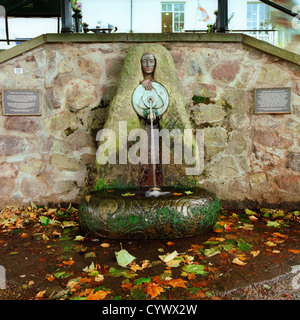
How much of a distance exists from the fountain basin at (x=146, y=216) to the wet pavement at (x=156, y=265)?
0.08 meters

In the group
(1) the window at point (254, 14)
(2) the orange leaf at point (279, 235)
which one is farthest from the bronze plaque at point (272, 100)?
(1) the window at point (254, 14)

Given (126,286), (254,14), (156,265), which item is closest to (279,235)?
(156,265)

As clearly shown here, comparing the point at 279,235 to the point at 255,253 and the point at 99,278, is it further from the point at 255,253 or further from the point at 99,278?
the point at 99,278

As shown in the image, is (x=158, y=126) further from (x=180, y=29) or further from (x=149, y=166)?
(x=180, y=29)

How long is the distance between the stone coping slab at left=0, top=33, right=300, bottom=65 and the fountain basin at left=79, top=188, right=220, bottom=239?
1.94m

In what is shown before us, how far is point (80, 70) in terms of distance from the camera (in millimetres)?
3322

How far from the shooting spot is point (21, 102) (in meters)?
3.22

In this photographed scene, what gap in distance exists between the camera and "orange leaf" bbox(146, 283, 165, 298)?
1.52 meters

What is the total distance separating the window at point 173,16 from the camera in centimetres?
1023

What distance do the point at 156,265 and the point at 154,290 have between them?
0.31 metres

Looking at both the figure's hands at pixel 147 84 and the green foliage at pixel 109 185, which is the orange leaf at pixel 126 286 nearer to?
the green foliage at pixel 109 185

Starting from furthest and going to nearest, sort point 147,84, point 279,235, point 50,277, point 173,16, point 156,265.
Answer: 1. point 173,16
2. point 147,84
3. point 279,235
4. point 156,265
5. point 50,277

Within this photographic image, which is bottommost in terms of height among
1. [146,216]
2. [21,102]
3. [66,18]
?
[146,216]

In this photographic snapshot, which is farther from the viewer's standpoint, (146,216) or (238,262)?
(146,216)
